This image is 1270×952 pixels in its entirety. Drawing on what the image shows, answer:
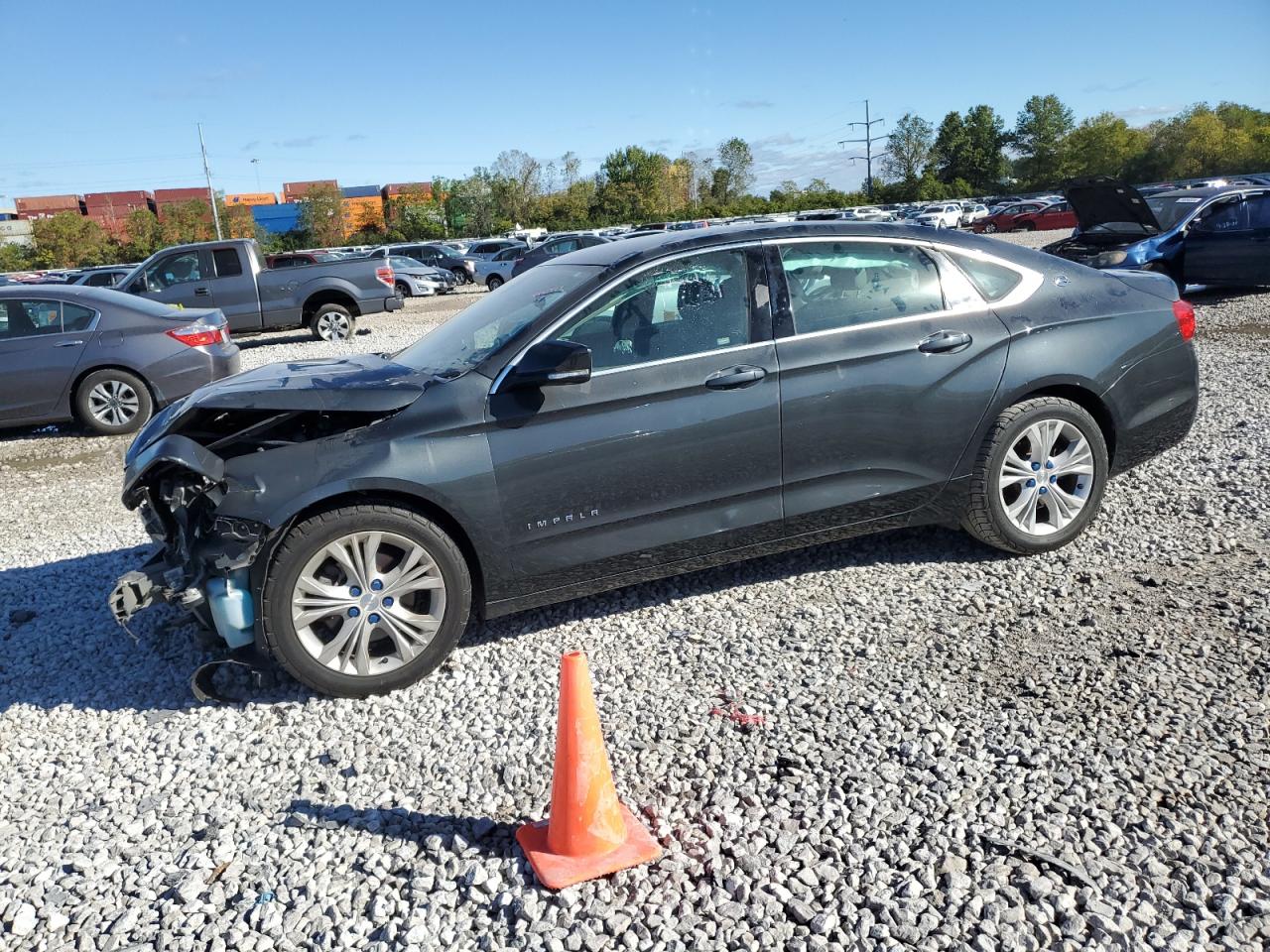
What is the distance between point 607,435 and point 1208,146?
9438 cm

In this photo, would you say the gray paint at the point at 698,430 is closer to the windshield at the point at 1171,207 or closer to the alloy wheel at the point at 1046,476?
the alloy wheel at the point at 1046,476

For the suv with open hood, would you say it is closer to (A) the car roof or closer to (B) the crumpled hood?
(A) the car roof

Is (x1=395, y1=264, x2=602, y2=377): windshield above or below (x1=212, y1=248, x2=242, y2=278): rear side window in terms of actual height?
below

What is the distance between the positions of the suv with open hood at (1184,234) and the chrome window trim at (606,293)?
10.3 meters

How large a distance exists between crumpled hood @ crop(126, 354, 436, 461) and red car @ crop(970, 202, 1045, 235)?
47.1 m

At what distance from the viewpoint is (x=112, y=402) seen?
9.99 m

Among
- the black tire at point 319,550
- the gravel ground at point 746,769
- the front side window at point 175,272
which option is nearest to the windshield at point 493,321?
the black tire at point 319,550

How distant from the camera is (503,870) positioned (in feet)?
9.41

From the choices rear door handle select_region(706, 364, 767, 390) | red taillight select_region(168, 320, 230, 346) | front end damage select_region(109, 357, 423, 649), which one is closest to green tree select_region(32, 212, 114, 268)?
red taillight select_region(168, 320, 230, 346)

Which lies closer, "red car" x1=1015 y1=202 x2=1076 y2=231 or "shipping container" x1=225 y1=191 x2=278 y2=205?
"red car" x1=1015 y1=202 x2=1076 y2=231

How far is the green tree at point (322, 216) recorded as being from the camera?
8212cm

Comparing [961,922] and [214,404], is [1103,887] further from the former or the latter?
[214,404]

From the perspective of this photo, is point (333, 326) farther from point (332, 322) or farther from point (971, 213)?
point (971, 213)

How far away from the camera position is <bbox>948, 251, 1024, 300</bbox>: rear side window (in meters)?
4.77
